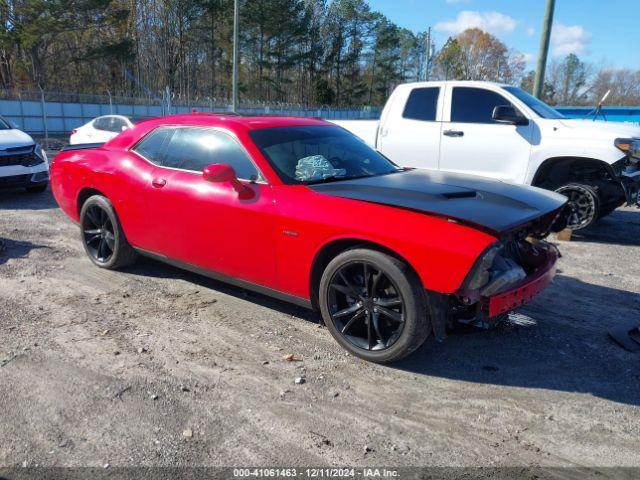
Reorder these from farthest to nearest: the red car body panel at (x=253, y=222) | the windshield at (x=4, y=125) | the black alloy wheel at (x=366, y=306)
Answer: the windshield at (x=4, y=125)
the black alloy wheel at (x=366, y=306)
the red car body panel at (x=253, y=222)

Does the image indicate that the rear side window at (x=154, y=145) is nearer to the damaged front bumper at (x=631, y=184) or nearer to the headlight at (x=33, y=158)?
the headlight at (x=33, y=158)

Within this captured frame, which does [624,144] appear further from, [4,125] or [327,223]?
[4,125]

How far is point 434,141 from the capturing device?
7711mm

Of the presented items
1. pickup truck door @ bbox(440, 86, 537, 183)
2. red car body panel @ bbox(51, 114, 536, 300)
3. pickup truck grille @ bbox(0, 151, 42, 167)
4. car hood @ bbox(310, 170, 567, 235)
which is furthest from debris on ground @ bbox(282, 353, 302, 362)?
pickup truck grille @ bbox(0, 151, 42, 167)

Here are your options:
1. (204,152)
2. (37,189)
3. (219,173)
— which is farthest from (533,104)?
(37,189)

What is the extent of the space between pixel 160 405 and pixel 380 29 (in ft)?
235

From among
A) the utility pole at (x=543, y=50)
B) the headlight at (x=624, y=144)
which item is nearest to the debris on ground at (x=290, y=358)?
the headlight at (x=624, y=144)

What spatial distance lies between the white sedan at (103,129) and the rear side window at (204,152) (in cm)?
905

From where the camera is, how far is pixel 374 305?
3381 millimetres

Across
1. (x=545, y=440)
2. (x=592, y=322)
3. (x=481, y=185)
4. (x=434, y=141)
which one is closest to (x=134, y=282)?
(x=481, y=185)

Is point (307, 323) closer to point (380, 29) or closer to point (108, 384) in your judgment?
point (108, 384)

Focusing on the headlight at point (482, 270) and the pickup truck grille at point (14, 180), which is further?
the pickup truck grille at point (14, 180)

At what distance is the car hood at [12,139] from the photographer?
8.62 metres

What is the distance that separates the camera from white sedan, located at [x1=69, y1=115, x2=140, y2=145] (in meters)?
12.9
